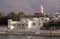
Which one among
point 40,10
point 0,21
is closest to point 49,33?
point 0,21

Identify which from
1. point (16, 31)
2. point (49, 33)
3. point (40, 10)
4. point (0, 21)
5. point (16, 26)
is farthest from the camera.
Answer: point (40, 10)

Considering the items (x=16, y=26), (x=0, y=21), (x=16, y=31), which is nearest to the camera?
(x=16, y=31)

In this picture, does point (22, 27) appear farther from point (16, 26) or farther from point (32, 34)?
point (32, 34)

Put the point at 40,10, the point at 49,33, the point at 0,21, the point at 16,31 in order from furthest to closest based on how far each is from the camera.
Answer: the point at 40,10 < the point at 0,21 < the point at 16,31 < the point at 49,33

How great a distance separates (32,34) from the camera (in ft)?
136

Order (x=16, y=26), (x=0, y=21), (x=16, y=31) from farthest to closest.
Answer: (x=0, y=21) → (x=16, y=26) → (x=16, y=31)

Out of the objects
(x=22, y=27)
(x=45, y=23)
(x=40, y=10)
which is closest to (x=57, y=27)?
(x=45, y=23)

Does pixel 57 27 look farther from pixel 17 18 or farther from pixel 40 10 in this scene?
pixel 40 10

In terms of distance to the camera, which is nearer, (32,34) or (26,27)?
(32,34)

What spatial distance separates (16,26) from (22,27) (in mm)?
1214

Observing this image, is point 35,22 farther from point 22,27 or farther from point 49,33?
point 49,33

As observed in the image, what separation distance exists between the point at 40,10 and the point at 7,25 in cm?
1209

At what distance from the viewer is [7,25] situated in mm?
48562

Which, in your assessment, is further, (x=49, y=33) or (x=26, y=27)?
(x=26, y=27)
